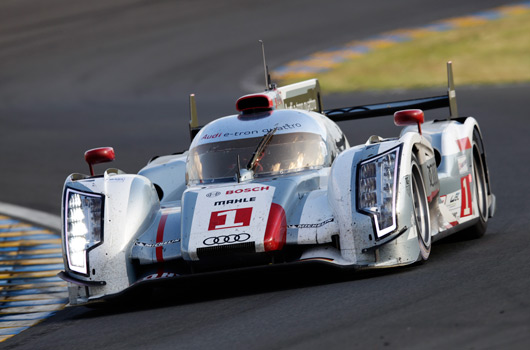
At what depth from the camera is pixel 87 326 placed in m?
6.67

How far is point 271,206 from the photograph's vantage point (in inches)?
278

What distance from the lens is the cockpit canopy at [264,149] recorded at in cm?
798

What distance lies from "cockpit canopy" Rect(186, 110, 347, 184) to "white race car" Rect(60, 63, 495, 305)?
0.01 metres

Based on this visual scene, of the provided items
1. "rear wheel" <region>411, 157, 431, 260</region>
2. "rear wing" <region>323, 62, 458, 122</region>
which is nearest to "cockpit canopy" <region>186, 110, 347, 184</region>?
"rear wheel" <region>411, 157, 431, 260</region>

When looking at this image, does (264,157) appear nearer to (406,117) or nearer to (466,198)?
(406,117)

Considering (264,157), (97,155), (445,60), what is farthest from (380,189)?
(445,60)

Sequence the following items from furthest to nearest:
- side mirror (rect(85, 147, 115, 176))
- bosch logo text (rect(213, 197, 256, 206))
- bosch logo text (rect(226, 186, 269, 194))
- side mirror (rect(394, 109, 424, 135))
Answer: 1. side mirror (rect(85, 147, 115, 176))
2. side mirror (rect(394, 109, 424, 135))
3. bosch logo text (rect(226, 186, 269, 194))
4. bosch logo text (rect(213, 197, 256, 206))

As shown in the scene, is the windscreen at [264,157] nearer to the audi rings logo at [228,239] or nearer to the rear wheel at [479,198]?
the audi rings logo at [228,239]

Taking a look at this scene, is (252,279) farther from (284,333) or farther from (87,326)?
(284,333)

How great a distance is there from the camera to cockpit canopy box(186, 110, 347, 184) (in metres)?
7.98

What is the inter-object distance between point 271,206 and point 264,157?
100 centimetres

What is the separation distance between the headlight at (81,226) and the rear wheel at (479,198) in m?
3.19

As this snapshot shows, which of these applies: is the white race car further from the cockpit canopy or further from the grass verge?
the grass verge

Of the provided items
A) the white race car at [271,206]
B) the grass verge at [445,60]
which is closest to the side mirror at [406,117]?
the white race car at [271,206]
